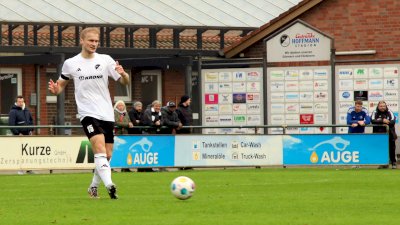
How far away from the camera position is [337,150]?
29453 millimetres

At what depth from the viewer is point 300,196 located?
55.0 ft

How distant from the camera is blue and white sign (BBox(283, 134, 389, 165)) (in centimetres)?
2939

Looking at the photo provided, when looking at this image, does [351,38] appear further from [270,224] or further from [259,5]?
[270,224]

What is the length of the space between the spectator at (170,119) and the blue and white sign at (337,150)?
104 inches

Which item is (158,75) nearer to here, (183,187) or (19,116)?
(19,116)

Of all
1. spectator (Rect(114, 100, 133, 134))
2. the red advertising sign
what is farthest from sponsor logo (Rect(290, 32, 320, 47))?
spectator (Rect(114, 100, 133, 134))

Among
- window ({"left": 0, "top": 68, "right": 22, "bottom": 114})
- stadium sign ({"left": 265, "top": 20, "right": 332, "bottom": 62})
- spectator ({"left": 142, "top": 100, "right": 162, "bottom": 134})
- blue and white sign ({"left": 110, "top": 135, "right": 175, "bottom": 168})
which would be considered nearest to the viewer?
blue and white sign ({"left": 110, "top": 135, "right": 175, "bottom": 168})

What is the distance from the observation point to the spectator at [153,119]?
99.1 ft

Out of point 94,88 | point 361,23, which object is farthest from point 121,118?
point 94,88

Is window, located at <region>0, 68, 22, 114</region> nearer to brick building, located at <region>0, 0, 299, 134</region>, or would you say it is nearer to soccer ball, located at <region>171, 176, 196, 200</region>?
brick building, located at <region>0, 0, 299, 134</region>

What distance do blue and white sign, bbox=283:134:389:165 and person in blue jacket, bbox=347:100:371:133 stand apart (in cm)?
47

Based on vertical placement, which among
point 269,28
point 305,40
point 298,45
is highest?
point 269,28

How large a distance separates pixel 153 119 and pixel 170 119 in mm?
498

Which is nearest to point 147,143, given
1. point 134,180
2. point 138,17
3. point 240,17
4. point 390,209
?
point 134,180
